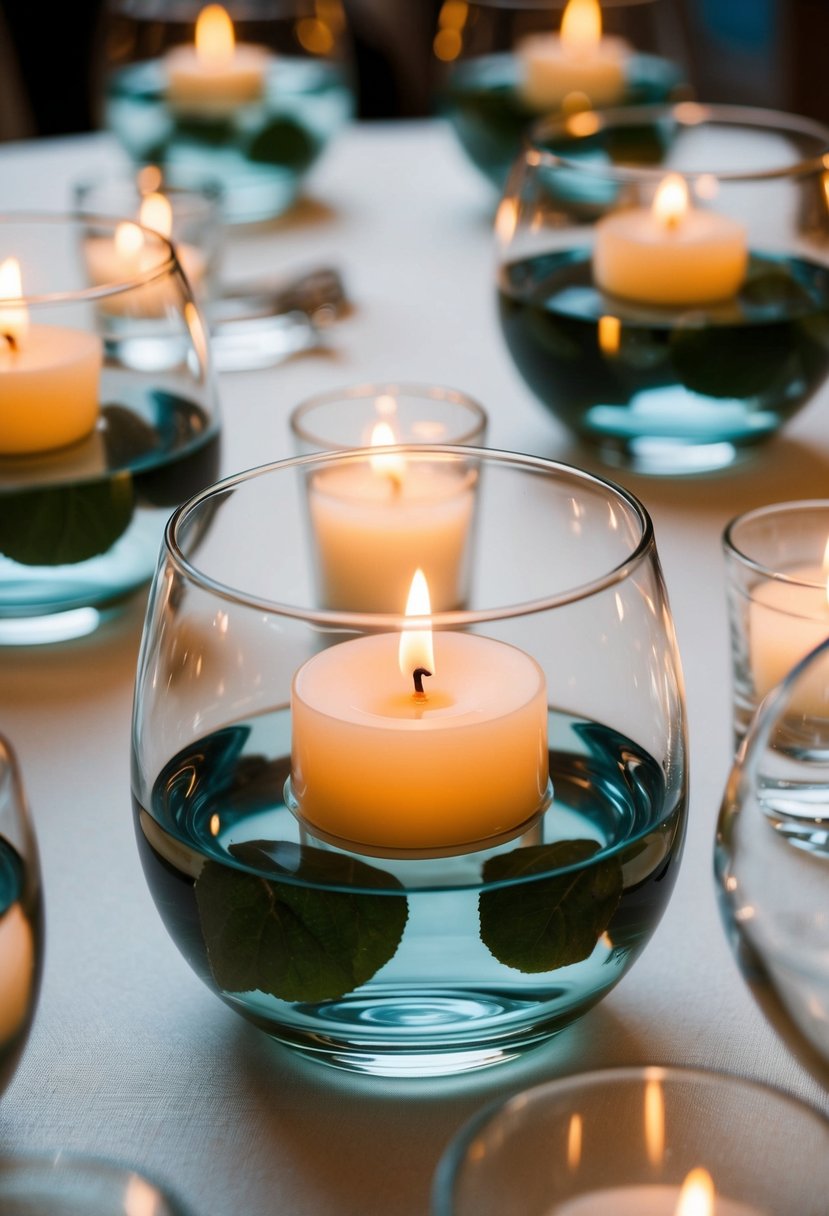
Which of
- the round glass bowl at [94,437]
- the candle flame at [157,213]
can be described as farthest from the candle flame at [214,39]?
the round glass bowl at [94,437]

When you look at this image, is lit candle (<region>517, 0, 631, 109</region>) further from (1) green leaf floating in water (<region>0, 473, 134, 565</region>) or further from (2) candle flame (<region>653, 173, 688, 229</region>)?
(1) green leaf floating in water (<region>0, 473, 134, 565</region>)

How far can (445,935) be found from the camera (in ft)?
1.21

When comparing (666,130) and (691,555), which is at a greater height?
(666,130)

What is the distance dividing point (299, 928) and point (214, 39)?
952 millimetres

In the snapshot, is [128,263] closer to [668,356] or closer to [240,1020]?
[668,356]

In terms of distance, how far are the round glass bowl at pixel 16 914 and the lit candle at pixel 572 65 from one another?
0.94 meters

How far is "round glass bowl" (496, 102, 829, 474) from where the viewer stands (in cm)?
75

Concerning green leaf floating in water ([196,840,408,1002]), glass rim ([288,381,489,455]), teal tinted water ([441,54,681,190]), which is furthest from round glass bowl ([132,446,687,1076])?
teal tinted water ([441,54,681,190])

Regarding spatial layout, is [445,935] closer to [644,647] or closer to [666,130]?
[644,647]

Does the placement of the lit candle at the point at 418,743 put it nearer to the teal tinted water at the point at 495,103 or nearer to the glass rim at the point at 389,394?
the glass rim at the point at 389,394

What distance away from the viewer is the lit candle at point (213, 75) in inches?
45.5

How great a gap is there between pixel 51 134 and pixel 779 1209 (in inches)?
82.7

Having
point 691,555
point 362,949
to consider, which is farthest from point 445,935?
point 691,555

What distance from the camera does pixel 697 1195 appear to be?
0.33m
